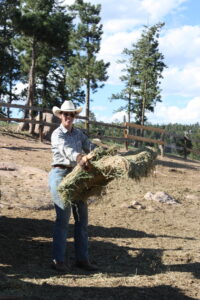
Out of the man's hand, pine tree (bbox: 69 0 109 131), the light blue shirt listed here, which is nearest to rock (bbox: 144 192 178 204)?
the light blue shirt

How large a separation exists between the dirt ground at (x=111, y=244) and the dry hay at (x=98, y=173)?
0.66ft

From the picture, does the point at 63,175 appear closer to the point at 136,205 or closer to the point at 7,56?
the point at 136,205

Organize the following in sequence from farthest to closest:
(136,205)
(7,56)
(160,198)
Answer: (7,56)
(160,198)
(136,205)

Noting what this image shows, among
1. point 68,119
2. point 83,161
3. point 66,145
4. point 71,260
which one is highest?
point 68,119

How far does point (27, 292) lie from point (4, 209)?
3.91 m

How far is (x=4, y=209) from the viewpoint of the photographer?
7742mm

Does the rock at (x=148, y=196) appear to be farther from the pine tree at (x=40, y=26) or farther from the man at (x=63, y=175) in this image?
the pine tree at (x=40, y=26)

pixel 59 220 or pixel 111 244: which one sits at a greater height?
pixel 59 220

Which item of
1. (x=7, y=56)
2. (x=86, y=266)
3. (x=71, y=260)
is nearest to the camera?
(x=86, y=266)

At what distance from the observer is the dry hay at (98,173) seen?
466 cm

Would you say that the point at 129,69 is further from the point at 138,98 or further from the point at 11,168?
the point at 11,168

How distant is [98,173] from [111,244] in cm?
187

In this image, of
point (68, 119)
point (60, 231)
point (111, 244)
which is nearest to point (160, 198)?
point (111, 244)

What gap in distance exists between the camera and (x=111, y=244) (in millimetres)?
6410
